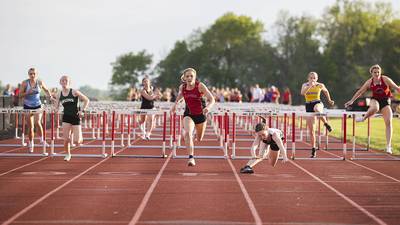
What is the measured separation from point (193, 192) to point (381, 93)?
21.9 feet

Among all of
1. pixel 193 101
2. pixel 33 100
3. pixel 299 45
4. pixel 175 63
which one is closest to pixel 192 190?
pixel 193 101

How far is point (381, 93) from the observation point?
15570 mm

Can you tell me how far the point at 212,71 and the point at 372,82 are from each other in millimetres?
87274

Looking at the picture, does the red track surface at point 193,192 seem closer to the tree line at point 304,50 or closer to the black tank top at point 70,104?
the black tank top at point 70,104

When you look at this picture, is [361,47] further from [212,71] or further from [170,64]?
[170,64]

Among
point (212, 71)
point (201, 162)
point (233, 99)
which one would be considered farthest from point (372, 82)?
point (212, 71)

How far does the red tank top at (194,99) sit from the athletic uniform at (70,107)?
7.67ft

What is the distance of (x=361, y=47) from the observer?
81750 millimetres

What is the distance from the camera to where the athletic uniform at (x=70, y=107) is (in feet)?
47.2

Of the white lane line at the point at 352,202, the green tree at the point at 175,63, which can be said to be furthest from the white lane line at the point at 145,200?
the green tree at the point at 175,63

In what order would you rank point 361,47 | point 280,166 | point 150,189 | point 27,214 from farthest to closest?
1. point 361,47
2. point 280,166
3. point 150,189
4. point 27,214

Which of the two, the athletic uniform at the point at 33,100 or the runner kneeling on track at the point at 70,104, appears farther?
the athletic uniform at the point at 33,100

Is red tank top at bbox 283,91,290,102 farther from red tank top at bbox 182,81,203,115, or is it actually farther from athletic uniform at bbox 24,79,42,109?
red tank top at bbox 182,81,203,115

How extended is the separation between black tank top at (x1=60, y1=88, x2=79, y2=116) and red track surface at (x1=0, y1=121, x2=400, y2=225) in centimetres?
105
